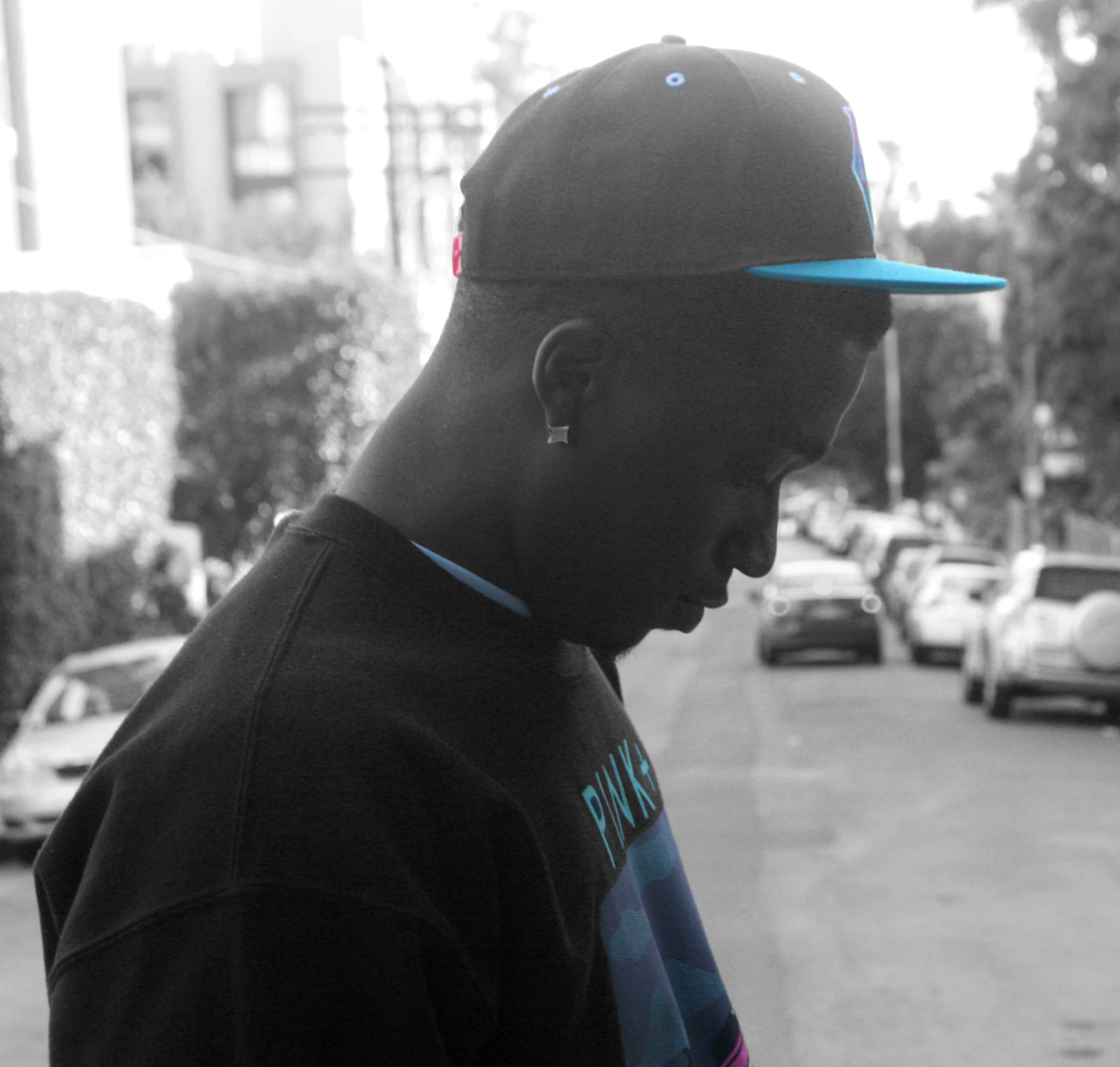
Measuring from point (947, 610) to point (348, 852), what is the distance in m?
27.7

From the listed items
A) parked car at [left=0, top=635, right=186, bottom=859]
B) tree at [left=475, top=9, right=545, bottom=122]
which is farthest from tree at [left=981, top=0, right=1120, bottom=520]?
tree at [left=475, top=9, right=545, bottom=122]

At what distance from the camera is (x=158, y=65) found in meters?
83.8

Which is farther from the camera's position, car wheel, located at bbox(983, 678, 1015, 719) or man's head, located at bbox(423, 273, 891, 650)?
car wheel, located at bbox(983, 678, 1015, 719)

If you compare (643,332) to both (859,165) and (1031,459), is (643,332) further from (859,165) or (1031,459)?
(1031,459)

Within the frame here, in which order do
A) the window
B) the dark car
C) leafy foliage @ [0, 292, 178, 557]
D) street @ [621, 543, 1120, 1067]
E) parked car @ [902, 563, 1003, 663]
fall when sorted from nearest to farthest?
1. street @ [621, 543, 1120, 1067]
2. leafy foliage @ [0, 292, 178, 557]
3. parked car @ [902, 563, 1003, 663]
4. the dark car
5. the window

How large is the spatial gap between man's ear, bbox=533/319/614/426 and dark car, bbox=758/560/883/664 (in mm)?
27080

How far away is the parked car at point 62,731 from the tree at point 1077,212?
36.3 feet

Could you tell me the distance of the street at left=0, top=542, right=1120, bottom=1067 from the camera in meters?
7.29

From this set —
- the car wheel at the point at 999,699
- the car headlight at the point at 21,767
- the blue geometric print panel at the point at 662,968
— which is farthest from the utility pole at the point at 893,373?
the blue geometric print panel at the point at 662,968

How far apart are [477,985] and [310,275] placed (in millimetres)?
26500

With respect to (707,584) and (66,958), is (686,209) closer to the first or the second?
(707,584)

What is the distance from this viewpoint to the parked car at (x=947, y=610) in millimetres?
28078

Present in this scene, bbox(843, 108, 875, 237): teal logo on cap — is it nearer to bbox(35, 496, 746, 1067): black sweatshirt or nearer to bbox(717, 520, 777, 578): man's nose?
bbox(717, 520, 777, 578): man's nose

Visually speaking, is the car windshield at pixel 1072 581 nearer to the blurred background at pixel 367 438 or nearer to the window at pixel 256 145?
the blurred background at pixel 367 438
